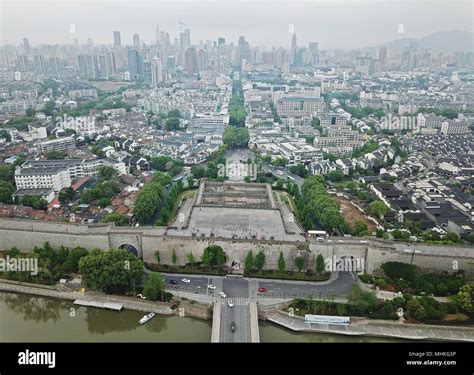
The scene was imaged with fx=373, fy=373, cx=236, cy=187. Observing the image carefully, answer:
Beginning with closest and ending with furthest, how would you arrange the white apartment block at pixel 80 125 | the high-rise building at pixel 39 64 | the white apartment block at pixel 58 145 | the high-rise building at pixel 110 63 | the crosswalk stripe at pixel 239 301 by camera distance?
the crosswalk stripe at pixel 239 301
the white apartment block at pixel 58 145
the white apartment block at pixel 80 125
the high-rise building at pixel 39 64
the high-rise building at pixel 110 63

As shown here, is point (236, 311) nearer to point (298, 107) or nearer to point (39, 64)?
point (298, 107)

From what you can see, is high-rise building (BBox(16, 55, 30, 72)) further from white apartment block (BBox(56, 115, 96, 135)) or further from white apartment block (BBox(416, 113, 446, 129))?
white apartment block (BBox(416, 113, 446, 129))

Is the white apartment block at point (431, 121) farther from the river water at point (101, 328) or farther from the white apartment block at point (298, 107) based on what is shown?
the river water at point (101, 328)

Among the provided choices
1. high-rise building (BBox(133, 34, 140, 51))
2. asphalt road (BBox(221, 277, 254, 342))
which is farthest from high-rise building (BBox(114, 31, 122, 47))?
asphalt road (BBox(221, 277, 254, 342))

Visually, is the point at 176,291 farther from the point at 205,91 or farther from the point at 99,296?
the point at 205,91

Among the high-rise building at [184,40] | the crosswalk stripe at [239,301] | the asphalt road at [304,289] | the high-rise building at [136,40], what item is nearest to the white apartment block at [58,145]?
the crosswalk stripe at [239,301]

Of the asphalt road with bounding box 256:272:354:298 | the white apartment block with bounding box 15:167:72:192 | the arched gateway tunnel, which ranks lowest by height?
the asphalt road with bounding box 256:272:354:298
